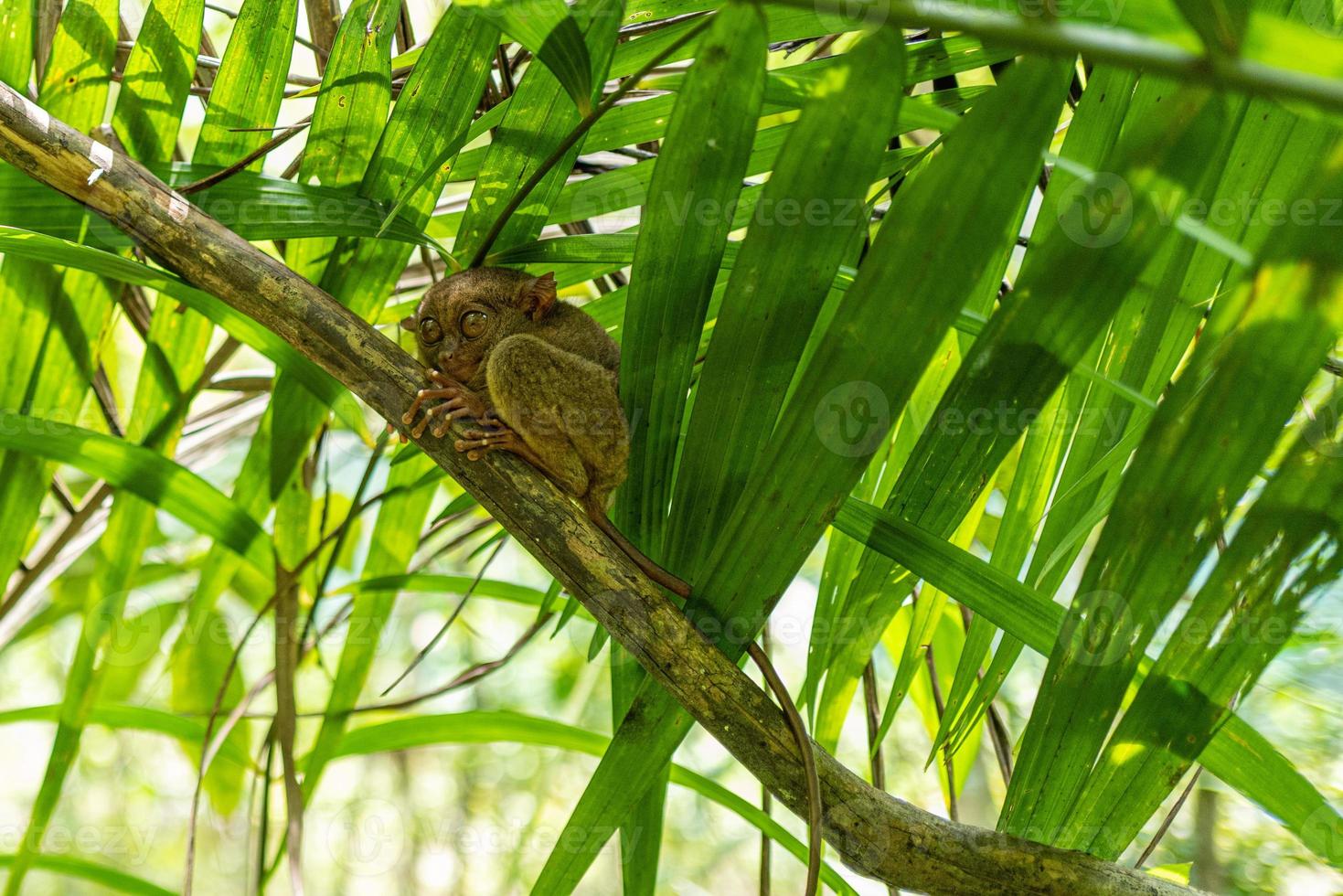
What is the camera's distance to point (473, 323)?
2.31m

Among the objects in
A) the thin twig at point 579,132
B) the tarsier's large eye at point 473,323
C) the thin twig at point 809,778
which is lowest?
the thin twig at point 809,778

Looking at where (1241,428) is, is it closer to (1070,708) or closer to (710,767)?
(1070,708)

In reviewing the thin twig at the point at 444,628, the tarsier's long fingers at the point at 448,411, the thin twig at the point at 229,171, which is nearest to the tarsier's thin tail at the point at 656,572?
the tarsier's long fingers at the point at 448,411

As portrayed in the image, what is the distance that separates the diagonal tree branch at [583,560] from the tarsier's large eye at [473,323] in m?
0.58

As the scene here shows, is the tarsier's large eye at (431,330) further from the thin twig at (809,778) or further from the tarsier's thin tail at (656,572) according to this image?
the thin twig at (809,778)

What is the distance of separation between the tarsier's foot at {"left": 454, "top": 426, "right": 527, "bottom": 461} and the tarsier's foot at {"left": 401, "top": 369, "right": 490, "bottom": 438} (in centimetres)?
5

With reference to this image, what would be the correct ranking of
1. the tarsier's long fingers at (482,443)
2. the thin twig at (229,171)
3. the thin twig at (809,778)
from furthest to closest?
the thin twig at (229,171), the tarsier's long fingers at (482,443), the thin twig at (809,778)

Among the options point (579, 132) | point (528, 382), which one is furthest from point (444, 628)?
point (579, 132)

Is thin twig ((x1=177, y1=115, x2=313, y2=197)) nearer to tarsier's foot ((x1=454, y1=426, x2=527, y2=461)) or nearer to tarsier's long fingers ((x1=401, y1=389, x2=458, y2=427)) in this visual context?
tarsier's long fingers ((x1=401, y1=389, x2=458, y2=427))

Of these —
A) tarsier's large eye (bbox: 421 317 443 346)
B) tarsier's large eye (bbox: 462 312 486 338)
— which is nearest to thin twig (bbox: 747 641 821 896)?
tarsier's large eye (bbox: 462 312 486 338)

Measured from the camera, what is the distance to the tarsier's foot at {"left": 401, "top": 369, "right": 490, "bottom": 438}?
1714 millimetres

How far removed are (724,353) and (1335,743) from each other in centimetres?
432

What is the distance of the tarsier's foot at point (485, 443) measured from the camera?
1.68 meters

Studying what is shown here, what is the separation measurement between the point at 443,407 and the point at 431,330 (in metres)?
0.71
